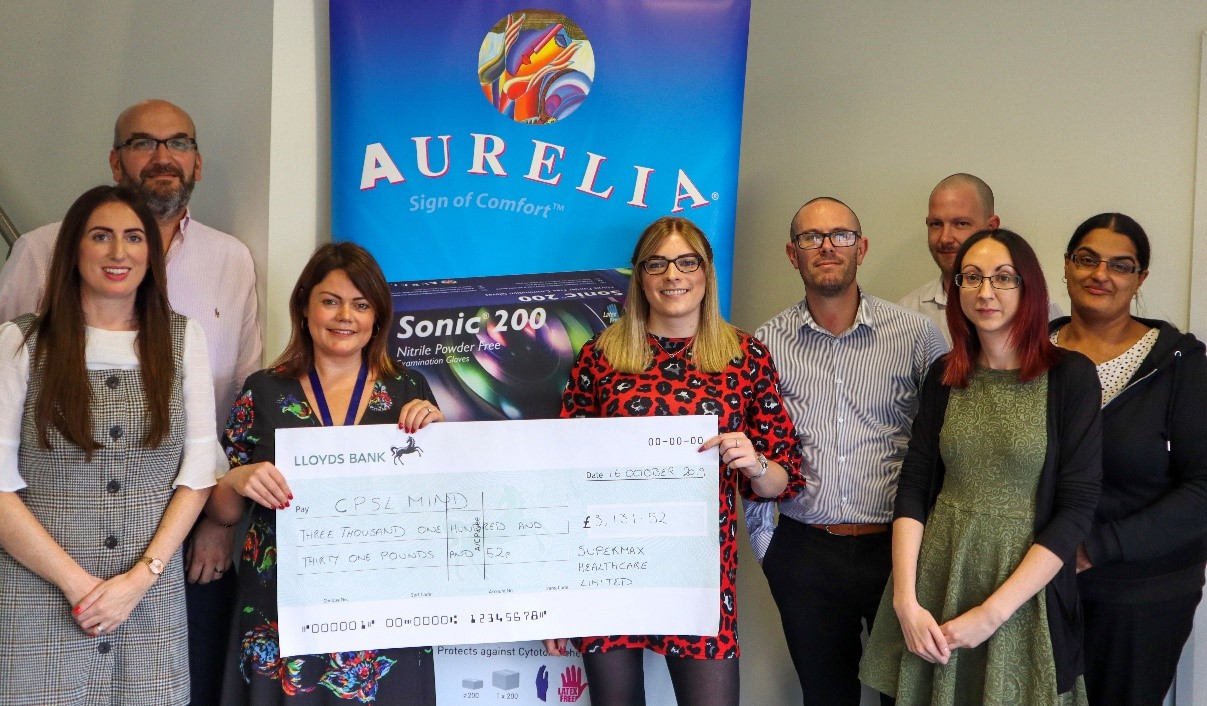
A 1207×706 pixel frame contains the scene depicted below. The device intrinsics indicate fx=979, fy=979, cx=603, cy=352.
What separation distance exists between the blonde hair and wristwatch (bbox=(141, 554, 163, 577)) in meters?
1.19

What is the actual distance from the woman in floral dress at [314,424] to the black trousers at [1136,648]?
1727 millimetres

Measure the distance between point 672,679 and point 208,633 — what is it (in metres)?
1.32

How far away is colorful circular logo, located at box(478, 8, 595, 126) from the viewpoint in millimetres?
3080

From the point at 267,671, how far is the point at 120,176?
65.1 inches

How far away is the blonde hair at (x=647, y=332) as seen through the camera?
8.44ft

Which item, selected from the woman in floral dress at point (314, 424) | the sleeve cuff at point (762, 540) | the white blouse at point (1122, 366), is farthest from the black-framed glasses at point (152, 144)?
the white blouse at point (1122, 366)

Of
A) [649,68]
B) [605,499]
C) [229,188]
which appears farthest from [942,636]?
[229,188]

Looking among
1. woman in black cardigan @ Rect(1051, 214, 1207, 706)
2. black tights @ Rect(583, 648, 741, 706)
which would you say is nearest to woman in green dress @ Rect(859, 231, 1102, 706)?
woman in black cardigan @ Rect(1051, 214, 1207, 706)

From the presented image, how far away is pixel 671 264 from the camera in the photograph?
8.45 feet

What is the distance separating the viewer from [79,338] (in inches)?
86.7

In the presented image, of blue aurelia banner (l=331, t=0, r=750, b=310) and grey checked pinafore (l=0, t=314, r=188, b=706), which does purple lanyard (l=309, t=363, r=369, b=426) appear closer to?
grey checked pinafore (l=0, t=314, r=188, b=706)

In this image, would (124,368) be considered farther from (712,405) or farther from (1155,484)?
(1155,484)

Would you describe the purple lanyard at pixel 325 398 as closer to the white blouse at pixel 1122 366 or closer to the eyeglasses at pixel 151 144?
the eyeglasses at pixel 151 144

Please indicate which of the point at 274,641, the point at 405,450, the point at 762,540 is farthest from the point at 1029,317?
the point at 274,641
